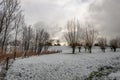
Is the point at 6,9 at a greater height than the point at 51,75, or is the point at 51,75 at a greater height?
the point at 6,9

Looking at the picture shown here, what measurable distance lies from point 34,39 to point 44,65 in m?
53.3

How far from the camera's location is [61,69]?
19.7 meters

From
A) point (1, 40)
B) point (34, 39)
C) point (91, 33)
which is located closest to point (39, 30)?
point (34, 39)

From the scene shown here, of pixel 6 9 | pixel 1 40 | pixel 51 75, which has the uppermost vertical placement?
pixel 6 9

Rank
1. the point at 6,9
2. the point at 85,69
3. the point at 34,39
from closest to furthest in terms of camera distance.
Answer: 1. the point at 85,69
2. the point at 6,9
3. the point at 34,39

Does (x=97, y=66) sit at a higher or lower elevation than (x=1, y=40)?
lower

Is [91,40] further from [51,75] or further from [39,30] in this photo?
[51,75]

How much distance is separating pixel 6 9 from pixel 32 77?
14.1 m

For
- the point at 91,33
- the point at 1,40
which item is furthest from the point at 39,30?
the point at 1,40

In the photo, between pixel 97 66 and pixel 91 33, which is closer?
pixel 97 66

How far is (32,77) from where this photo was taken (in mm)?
16219

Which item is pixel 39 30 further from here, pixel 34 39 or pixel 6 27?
pixel 6 27

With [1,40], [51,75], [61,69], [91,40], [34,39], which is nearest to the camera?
[51,75]

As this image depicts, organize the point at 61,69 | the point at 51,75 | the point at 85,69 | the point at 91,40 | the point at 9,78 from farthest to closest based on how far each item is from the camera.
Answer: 1. the point at 91,40
2. the point at 85,69
3. the point at 61,69
4. the point at 51,75
5. the point at 9,78
